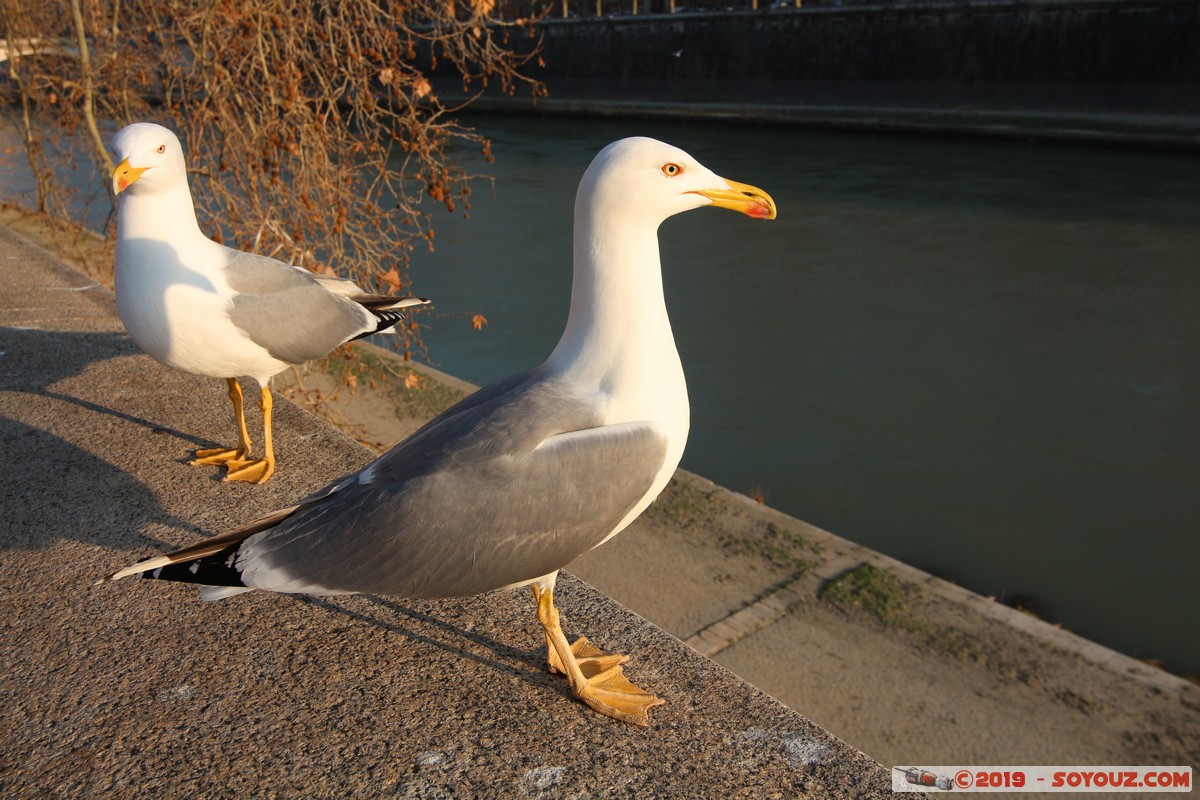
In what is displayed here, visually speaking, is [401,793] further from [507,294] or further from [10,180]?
[10,180]

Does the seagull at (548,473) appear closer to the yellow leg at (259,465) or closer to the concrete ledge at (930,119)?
the yellow leg at (259,465)

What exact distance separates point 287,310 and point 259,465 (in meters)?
0.54

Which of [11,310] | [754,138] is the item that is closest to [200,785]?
[11,310]

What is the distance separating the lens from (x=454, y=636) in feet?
7.88

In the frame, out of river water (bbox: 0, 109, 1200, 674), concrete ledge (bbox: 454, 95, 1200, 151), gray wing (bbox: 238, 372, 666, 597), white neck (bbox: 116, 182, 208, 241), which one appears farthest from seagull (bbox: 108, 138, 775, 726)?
concrete ledge (bbox: 454, 95, 1200, 151)

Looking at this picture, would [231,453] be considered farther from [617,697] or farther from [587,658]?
[617,697]

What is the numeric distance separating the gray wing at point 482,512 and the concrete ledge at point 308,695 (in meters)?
0.31

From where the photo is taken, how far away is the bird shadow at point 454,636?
228cm

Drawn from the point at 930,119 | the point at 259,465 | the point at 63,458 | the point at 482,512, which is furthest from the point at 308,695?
the point at 930,119

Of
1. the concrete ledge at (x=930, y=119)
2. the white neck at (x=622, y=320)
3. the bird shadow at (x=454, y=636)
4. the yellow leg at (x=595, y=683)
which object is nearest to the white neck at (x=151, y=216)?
the bird shadow at (x=454, y=636)

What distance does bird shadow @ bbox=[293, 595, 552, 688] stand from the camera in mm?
2281

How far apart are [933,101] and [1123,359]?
14.2m

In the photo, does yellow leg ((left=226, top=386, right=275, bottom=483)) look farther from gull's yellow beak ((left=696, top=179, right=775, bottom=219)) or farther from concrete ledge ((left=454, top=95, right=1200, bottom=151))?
concrete ledge ((left=454, top=95, right=1200, bottom=151))

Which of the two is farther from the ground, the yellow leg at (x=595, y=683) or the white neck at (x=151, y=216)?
the white neck at (x=151, y=216)
